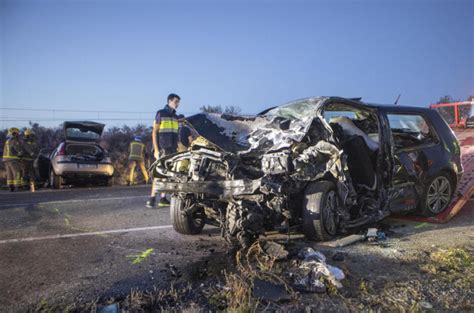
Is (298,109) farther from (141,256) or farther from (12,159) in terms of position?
(12,159)

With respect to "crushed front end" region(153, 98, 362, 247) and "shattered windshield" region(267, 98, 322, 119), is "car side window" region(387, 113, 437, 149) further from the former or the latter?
"crushed front end" region(153, 98, 362, 247)

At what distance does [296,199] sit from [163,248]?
156 cm

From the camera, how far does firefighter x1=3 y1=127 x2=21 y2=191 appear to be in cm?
1068

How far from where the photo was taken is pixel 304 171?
13.4ft

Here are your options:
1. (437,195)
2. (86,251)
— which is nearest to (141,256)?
(86,251)

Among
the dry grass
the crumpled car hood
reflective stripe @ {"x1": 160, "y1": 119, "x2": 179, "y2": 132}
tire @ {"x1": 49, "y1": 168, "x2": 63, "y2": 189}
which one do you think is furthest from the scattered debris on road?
tire @ {"x1": 49, "y1": 168, "x2": 63, "y2": 189}

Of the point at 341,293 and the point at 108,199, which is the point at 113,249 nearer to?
the point at 341,293

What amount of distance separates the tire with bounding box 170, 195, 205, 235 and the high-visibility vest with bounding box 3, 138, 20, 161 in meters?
8.13

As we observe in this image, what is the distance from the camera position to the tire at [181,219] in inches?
183

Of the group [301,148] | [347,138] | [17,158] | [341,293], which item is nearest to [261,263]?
[341,293]

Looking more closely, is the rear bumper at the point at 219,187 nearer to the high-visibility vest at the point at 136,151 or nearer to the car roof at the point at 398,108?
the car roof at the point at 398,108

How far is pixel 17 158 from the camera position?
1077 centimetres

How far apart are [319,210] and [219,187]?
3.52 ft

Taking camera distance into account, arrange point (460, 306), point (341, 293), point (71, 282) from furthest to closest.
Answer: point (71, 282) → point (341, 293) → point (460, 306)
